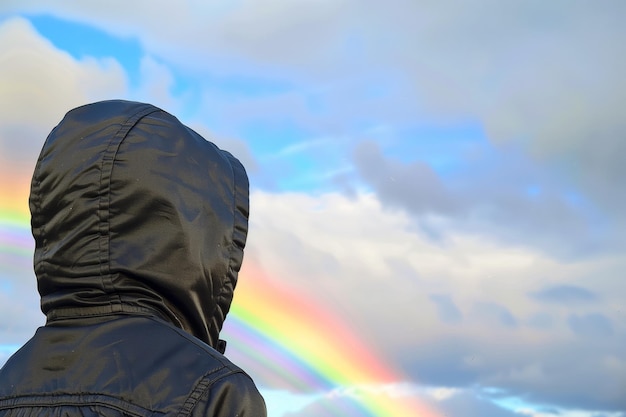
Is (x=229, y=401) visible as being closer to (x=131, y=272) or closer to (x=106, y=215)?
(x=131, y=272)

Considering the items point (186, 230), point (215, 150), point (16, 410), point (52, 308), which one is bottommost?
point (16, 410)

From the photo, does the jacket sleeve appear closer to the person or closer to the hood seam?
the person

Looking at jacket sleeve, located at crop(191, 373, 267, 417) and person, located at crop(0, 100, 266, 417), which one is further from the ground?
person, located at crop(0, 100, 266, 417)

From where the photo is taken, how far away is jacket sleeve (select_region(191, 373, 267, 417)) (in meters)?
2.54

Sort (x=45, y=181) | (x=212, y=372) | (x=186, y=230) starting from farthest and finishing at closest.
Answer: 1. (x=45, y=181)
2. (x=186, y=230)
3. (x=212, y=372)

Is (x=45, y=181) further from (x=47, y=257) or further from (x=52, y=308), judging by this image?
(x=52, y=308)

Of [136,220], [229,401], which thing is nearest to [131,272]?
[136,220]

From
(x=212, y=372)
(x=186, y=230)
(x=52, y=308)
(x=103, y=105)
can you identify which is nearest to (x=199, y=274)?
(x=186, y=230)

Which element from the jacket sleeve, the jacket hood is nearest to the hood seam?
the jacket hood

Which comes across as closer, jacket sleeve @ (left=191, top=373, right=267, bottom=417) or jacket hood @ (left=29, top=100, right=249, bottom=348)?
jacket sleeve @ (left=191, top=373, right=267, bottom=417)

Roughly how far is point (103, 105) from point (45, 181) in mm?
362

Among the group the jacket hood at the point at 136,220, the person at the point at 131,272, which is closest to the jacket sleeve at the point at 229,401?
the person at the point at 131,272

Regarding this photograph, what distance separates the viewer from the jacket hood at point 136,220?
279 cm

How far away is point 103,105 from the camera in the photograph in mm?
3098
